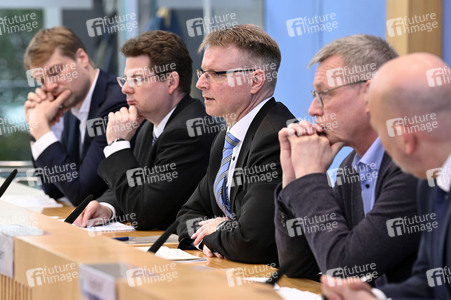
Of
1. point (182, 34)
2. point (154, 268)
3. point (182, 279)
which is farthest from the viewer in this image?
point (182, 34)

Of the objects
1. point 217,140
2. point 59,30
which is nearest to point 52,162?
point 59,30

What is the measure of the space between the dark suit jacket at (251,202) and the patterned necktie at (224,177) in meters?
0.05

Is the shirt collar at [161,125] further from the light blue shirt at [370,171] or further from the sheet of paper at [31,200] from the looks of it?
the light blue shirt at [370,171]

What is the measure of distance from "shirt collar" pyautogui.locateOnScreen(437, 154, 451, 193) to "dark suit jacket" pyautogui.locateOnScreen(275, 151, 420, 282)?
36cm

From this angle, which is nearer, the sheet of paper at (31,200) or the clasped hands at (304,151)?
the clasped hands at (304,151)

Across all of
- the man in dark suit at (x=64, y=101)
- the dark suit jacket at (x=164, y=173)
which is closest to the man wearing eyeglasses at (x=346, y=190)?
the dark suit jacket at (x=164, y=173)

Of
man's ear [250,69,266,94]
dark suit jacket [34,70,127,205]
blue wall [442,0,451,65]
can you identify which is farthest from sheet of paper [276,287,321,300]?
dark suit jacket [34,70,127,205]

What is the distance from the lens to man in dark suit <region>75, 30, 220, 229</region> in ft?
11.0

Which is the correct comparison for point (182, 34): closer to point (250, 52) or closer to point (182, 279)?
point (250, 52)

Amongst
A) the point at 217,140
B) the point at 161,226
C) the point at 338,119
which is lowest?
the point at 161,226

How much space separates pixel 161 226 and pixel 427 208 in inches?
69.8

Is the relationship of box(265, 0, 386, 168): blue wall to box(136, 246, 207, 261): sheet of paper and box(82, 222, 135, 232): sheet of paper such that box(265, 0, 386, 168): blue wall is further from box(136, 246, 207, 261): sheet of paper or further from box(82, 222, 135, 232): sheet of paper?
box(136, 246, 207, 261): sheet of paper

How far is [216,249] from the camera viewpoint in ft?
8.58

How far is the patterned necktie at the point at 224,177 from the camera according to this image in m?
2.85
